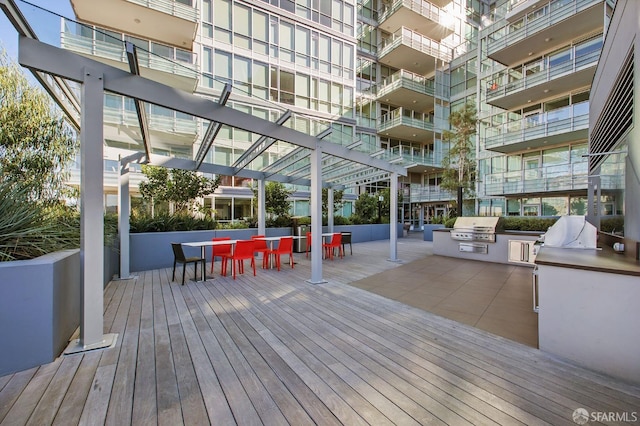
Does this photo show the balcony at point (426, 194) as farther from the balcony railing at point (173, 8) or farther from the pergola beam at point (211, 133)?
the balcony railing at point (173, 8)

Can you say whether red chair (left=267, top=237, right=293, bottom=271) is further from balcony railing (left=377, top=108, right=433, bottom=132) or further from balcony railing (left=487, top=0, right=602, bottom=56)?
balcony railing (left=487, top=0, right=602, bottom=56)

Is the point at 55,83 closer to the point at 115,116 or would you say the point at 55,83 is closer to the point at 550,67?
the point at 115,116

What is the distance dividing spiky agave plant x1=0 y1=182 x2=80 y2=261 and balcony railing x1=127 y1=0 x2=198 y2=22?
1153cm

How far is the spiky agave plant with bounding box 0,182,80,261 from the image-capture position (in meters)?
2.79

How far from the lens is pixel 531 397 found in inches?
80.9

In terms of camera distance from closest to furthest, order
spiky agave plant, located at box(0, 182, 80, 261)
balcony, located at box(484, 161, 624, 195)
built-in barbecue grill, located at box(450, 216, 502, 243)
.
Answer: spiky agave plant, located at box(0, 182, 80, 261) < built-in barbecue grill, located at box(450, 216, 502, 243) < balcony, located at box(484, 161, 624, 195)

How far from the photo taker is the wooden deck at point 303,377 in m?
1.89

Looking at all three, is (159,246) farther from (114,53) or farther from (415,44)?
(415,44)

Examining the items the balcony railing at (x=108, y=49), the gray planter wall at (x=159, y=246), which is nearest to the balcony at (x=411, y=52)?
the gray planter wall at (x=159, y=246)

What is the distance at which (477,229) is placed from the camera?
332 inches

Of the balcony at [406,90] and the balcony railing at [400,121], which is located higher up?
the balcony at [406,90]

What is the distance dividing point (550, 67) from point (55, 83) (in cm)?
1838

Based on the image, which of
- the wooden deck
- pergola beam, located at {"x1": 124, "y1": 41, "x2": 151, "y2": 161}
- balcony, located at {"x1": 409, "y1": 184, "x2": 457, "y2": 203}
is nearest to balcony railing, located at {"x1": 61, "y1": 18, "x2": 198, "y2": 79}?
pergola beam, located at {"x1": 124, "y1": 41, "x2": 151, "y2": 161}

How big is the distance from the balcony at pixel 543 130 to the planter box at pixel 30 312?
17637mm
